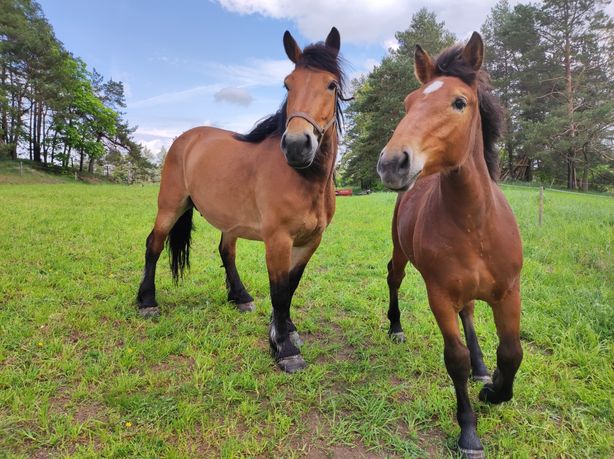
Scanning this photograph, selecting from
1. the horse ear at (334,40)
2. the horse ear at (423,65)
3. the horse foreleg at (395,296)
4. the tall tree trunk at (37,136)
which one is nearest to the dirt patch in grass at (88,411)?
the horse foreleg at (395,296)

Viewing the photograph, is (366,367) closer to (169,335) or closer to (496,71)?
(169,335)

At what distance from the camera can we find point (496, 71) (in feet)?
105

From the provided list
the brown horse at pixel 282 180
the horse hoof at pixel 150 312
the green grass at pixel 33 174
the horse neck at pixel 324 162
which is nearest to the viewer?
the brown horse at pixel 282 180

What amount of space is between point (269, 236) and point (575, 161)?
32871mm

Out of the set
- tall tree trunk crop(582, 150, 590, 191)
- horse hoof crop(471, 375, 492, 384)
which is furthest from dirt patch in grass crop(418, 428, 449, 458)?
tall tree trunk crop(582, 150, 590, 191)

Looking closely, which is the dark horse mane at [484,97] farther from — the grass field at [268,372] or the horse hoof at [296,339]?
the horse hoof at [296,339]

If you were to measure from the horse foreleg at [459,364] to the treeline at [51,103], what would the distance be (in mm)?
32772

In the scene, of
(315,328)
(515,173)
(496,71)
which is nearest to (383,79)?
(496,71)

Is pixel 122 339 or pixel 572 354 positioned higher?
pixel 572 354

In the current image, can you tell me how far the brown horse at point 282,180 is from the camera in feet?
8.41

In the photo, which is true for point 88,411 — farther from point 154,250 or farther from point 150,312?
point 154,250

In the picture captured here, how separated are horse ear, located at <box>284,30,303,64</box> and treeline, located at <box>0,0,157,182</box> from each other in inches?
1221

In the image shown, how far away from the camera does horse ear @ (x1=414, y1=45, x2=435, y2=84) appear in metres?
1.90

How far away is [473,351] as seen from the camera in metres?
2.66
